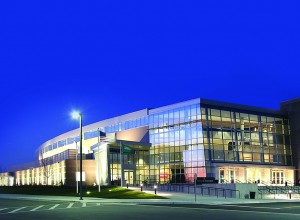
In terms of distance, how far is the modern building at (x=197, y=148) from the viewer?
60750 mm

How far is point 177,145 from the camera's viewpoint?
64.1 meters

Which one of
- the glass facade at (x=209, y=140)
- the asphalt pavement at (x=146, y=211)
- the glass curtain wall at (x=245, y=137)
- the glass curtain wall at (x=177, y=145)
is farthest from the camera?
the glass curtain wall at (x=245, y=137)

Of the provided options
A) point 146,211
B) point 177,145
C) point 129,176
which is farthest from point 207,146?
point 146,211

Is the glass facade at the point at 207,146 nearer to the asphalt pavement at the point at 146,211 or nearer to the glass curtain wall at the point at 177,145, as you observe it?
the glass curtain wall at the point at 177,145

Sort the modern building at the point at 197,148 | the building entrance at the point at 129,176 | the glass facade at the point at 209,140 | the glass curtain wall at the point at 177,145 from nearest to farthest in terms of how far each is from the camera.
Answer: the glass facade at the point at 209,140 < the glass curtain wall at the point at 177,145 < the modern building at the point at 197,148 < the building entrance at the point at 129,176

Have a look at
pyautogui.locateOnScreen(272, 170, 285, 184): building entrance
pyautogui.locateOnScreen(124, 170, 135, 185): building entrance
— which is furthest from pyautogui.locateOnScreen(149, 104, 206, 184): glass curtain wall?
pyautogui.locateOnScreen(272, 170, 285, 184): building entrance

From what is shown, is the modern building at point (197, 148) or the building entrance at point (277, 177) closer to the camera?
the modern building at point (197, 148)

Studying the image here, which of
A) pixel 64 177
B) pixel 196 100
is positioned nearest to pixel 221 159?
pixel 196 100

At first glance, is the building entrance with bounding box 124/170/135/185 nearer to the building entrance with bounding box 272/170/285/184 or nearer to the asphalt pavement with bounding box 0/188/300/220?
the building entrance with bounding box 272/170/285/184

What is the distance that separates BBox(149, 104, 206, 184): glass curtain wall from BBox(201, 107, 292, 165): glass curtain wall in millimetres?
1547

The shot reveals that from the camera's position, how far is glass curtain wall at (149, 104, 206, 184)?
6059 cm

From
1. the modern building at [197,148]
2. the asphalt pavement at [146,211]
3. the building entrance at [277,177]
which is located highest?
the modern building at [197,148]

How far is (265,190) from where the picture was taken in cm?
5050

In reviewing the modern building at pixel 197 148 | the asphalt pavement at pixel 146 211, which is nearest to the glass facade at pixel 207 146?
the modern building at pixel 197 148
